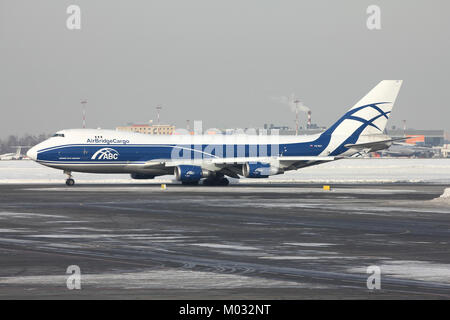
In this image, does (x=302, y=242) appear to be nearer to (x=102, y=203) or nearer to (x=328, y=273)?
(x=328, y=273)

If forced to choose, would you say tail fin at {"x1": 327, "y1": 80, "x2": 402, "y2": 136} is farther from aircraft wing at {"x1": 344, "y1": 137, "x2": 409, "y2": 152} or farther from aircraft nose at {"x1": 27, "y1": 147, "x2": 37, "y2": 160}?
aircraft nose at {"x1": 27, "y1": 147, "x2": 37, "y2": 160}

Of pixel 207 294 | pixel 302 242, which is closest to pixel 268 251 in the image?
pixel 302 242

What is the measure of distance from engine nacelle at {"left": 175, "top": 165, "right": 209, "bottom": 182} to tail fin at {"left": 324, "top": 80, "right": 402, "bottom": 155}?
12.5 m

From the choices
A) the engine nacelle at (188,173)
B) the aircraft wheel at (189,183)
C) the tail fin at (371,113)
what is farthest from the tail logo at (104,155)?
the tail fin at (371,113)

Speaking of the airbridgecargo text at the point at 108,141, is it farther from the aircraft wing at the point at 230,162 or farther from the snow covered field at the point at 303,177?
the snow covered field at the point at 303,177

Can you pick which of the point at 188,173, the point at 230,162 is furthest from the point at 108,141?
the point at 230,162

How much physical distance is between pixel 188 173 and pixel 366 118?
1695cm

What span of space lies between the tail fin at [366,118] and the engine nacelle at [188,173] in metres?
12.5

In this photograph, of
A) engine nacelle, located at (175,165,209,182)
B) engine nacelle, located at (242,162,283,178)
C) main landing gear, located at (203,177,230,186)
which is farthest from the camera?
main landing gear, located at (203,177,230,186)

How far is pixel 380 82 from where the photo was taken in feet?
228

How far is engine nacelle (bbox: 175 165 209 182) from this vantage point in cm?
6209

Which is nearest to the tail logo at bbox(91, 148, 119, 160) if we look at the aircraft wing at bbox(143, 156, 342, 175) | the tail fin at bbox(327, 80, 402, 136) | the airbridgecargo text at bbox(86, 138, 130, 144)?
the airbridgecargo text at bbox(86, 138, 130, 144)

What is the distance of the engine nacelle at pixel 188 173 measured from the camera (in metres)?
62.1

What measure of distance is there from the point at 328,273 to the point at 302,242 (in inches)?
266
